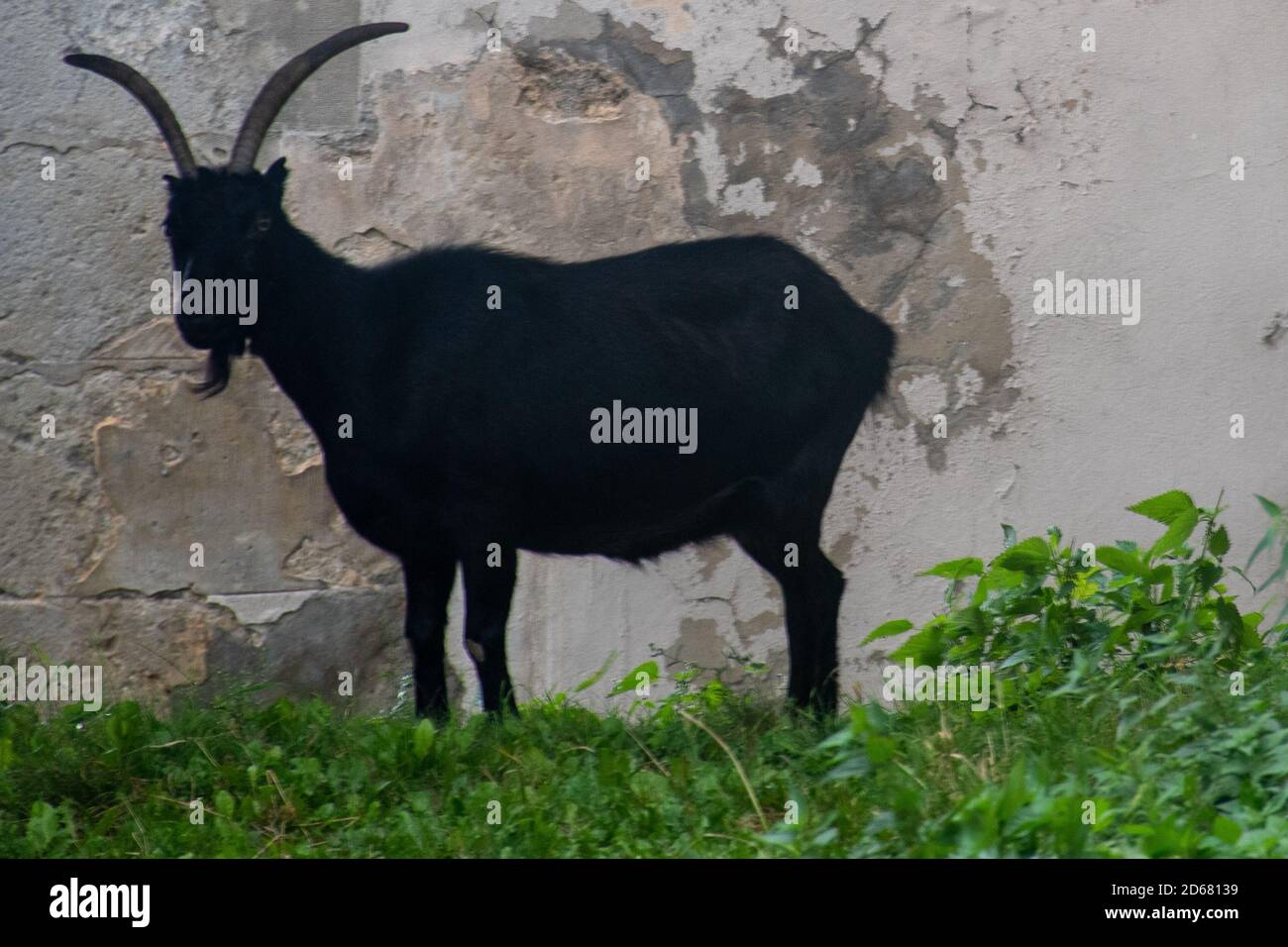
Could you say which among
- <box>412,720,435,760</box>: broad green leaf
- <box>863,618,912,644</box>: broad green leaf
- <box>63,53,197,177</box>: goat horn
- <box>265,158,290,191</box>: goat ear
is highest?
<box>63,53,197,177</box>: goat horn

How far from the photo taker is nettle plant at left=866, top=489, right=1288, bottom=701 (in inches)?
166

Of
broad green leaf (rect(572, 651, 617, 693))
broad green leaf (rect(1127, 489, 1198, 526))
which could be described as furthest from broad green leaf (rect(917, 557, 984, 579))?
broad green leaf (rect(572, 651, 617, 693))

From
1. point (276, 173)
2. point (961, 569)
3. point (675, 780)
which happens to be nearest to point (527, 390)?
point (276, 173)

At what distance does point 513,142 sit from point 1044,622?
252cm

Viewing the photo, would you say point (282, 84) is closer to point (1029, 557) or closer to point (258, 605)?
point (258, 605)

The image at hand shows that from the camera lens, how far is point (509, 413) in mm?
4984

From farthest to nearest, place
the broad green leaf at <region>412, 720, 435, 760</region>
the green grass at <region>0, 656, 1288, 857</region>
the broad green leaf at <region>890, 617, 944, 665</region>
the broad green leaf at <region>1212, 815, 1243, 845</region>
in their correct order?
the broad green leaf at <region>890, 617, 944, 665</region> < the broad green leaf at <region>412, 720, 435, 760</region> < the green grass at <region>0, 656, 1288, 857</region> < the broad green leaf at <region>1212, 815, 1243, 845</region>

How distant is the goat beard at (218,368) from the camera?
5.05m

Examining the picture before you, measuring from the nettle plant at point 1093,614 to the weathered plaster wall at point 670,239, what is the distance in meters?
0.63

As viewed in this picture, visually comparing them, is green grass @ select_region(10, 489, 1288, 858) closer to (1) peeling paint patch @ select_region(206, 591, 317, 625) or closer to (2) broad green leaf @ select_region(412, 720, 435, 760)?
(2) broad green leaf @ select_region(412, 720, 435, 760)

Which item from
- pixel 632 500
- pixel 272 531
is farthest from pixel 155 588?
pixel 632 500

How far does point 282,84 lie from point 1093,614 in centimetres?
327

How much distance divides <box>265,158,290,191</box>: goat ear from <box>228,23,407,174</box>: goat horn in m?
0.07

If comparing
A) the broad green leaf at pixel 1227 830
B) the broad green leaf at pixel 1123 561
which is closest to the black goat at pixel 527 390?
the broad green leaf at pixel 1123 561
